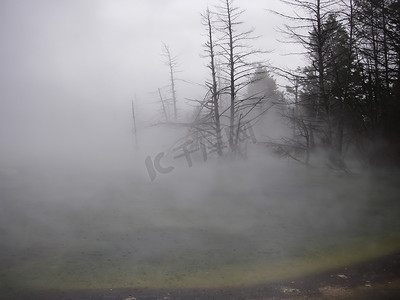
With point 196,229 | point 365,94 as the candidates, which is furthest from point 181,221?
point 365,94

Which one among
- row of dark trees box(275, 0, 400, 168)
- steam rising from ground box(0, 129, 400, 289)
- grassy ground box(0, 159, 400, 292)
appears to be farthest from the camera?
row of dark trees box(275, 0, 400, 168)

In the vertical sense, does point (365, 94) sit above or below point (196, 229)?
above

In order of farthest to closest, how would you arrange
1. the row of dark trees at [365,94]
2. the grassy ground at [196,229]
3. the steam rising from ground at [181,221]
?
1. the row of dark trees at [365,94]
2. the steam rising from ground at [181,221]
3. the grassy ground at [196,229]

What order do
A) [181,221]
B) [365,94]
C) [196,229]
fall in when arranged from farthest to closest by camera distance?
[365,94]
[181,221]
[196,229]

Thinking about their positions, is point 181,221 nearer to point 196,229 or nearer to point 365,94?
point 196,229

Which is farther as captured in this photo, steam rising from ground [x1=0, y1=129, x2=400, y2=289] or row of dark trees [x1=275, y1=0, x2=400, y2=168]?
row of dark trees [x1=275, y1=0, x2=400, y2=168]

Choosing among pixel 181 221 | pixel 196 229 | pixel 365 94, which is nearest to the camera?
pixel 196 229

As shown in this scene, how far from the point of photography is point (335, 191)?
30.7 ft

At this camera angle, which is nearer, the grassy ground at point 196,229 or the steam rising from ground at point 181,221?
the grassy ground at point 196,229

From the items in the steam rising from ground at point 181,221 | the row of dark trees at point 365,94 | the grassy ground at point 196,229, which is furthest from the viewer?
the row of dark trees at point 365,94

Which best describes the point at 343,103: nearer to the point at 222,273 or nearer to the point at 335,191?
the point at 335,191

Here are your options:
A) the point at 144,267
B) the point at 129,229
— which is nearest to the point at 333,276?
the point at 144,267

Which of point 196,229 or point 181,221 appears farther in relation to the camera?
point 181,221

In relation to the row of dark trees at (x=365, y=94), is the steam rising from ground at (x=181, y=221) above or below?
below
